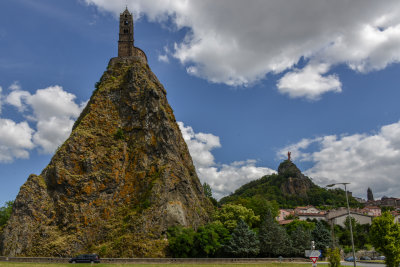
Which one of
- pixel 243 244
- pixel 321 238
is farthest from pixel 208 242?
pixel 321 238

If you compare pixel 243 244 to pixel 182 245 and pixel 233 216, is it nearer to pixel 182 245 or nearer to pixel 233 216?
pixel 182 245

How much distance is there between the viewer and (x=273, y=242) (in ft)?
219

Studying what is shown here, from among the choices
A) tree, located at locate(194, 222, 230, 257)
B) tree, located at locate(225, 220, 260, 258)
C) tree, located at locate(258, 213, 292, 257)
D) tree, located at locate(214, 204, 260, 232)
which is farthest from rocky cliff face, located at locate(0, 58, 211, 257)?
tree, located at locate(258, 213, 292, 257)

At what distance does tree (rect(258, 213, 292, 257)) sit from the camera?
2611 inches

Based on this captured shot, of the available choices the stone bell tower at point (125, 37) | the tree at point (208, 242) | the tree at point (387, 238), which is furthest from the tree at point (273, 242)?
the stone bell tower at point (125, 37)

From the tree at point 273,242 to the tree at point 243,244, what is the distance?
288cm

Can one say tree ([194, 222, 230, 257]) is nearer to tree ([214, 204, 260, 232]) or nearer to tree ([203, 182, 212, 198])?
tree ([214, 204, 260, 232])

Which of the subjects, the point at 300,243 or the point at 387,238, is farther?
the point at 300,243

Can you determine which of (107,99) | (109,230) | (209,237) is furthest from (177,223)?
(107,99)

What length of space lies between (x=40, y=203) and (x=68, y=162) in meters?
10.3

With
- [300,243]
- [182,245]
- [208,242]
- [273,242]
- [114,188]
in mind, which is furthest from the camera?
[114,188]

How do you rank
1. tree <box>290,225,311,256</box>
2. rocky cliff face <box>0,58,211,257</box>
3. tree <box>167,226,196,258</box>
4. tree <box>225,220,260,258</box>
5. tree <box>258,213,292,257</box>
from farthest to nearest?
tree <box>290,225,311,256</box>
tree <box>258,213,292,257</box>
rocky cliff face <box>0,58,211,257</box>
tree <box>225,220,260,258</box>
tree <box>167,226,196,258</box>

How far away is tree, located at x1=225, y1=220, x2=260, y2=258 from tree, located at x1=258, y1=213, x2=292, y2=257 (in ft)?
9.46

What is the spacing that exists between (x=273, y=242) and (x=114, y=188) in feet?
121
